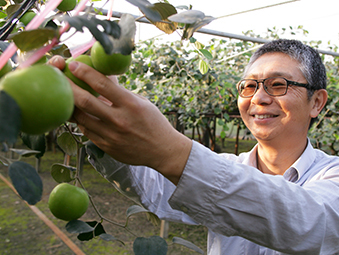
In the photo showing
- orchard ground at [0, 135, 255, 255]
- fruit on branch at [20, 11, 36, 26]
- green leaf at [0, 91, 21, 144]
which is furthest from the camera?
orchard ground at [0, 135, 255, 255]

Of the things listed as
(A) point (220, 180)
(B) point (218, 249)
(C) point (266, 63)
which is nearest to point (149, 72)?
(C) point (266, 63)

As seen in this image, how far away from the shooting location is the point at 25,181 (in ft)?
1.10

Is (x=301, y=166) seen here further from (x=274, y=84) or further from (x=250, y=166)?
(x=250, y=166)

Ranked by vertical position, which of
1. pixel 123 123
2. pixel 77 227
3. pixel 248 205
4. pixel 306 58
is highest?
pixel 306 58

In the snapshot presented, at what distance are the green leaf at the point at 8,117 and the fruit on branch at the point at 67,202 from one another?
0.34 m

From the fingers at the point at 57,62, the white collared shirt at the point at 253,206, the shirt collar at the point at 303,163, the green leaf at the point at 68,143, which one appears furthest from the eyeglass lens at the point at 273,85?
the fingers at the point at 57,62

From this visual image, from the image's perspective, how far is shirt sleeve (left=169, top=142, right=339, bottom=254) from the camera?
1.95ft

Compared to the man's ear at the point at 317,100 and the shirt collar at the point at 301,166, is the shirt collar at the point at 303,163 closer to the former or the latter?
the shirt collar at the point at 301,166

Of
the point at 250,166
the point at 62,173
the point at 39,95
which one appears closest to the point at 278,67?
the point at 250,166

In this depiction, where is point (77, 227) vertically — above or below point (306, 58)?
below

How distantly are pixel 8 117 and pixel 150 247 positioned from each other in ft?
1.23

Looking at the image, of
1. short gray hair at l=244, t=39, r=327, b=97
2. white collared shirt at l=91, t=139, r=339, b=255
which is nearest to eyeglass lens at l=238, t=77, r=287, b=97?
short gray hair at l=244, t=39, r=327, b=97

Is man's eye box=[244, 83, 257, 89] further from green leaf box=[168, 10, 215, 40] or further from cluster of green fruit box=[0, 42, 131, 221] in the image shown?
cluster of green fruit box=[0, 42, 131, 221]

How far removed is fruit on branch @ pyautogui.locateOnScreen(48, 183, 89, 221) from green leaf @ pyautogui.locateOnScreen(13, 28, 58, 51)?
0.35 metres
